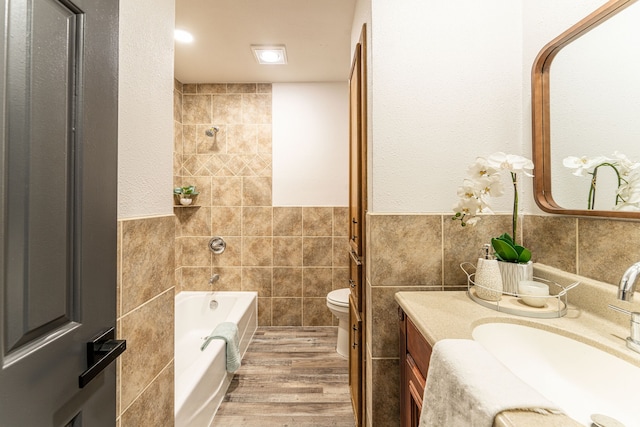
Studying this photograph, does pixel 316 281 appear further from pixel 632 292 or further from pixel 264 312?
pixel 632 292

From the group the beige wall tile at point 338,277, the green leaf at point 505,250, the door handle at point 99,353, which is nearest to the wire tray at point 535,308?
the green leaf at point 505,250

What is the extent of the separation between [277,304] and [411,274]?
207 centimetres

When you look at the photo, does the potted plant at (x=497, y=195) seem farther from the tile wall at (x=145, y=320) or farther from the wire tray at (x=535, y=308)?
the tile wall at (x=145, y=320)

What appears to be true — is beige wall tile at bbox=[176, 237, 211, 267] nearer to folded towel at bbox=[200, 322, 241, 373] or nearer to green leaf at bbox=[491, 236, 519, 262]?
folded towel at bbox=[200, 322, 241, 373]

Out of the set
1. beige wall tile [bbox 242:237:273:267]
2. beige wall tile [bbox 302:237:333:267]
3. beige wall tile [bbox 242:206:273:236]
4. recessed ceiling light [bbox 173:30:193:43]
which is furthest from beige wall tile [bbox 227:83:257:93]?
beige wall tile [bbox 302:237:333:267]

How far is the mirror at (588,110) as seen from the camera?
0.81 meters

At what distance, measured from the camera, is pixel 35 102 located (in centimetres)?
50

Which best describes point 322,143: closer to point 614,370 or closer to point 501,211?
point 501,211

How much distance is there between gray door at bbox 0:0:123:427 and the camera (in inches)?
18.1

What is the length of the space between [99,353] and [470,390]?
2.55ft

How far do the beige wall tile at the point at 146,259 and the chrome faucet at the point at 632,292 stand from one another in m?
1.24

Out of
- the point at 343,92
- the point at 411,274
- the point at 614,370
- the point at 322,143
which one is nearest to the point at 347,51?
the point at 343,92

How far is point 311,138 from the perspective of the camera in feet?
9.67

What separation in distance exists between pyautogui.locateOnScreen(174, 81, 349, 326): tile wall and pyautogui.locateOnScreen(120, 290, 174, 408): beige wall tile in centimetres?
186
